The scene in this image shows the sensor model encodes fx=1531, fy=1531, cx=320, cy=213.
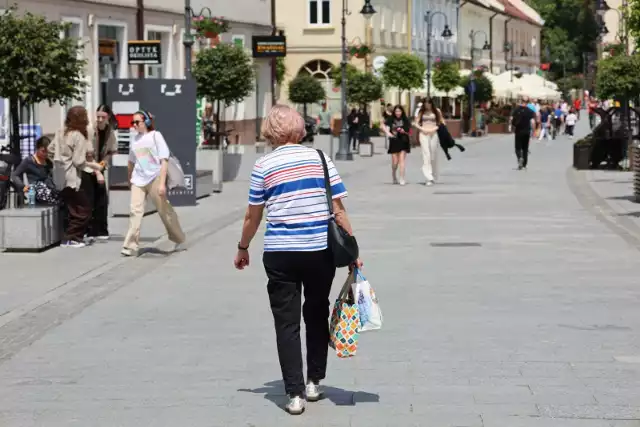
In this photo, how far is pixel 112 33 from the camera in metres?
35.6

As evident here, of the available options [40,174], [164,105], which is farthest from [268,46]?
[40,174]

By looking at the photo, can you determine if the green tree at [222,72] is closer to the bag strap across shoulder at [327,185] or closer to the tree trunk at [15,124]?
the tree trunk at [15,124]

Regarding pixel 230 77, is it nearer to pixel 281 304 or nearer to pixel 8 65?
pixel 8 65

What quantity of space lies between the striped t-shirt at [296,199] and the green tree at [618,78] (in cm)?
2319

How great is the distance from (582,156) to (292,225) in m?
28.3

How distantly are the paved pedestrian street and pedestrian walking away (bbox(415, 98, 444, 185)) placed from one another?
1079 cm

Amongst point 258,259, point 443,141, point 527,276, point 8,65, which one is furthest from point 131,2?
point 527,276

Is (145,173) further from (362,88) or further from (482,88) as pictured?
(482,88)

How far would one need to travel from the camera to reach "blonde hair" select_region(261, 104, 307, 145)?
7457 millimetres

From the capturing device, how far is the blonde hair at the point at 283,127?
24.5ft

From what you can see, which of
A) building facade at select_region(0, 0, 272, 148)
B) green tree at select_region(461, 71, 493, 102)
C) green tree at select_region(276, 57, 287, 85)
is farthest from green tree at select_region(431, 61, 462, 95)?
building facade at select_region(0, 0, 272, 148)

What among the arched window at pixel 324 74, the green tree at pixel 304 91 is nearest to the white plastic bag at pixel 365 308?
the green tree at pixel 304 91

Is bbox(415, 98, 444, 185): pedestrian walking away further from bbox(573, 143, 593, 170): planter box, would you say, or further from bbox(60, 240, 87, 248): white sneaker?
bbox(60, 240, 87, 248): white sneaker

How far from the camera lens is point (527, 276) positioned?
43.7 feet
